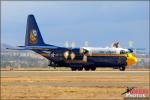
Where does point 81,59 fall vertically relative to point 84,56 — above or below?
below

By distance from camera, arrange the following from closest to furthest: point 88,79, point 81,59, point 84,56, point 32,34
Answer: point 88,79, point 84,56, point 81,59, point 32,34

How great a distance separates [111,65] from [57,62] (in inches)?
375

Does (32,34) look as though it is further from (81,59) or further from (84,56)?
(84,56)

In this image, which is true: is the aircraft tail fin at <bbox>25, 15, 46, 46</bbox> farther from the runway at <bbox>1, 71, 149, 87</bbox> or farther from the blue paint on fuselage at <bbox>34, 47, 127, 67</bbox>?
the runway at <bbox>1, 71, 149, 87</bbox>

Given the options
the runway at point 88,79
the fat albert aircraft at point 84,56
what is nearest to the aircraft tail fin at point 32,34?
the fat albert aircraft at point 84,56

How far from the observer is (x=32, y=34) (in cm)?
10731

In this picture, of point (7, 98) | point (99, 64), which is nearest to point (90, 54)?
point (99, 64)

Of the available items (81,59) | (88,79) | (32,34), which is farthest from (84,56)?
(88,79)

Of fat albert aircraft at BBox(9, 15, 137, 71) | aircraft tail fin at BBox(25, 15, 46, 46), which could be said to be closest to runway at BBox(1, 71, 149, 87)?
fat albert aircraft at BBox(9, 15, 137, 71)

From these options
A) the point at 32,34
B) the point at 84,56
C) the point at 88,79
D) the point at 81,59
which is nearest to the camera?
the point at 88,79

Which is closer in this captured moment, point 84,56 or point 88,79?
point 88,79

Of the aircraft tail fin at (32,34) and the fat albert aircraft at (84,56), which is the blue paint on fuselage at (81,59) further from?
the aircraft tail fin at (32,34)

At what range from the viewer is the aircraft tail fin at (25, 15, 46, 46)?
10638cm

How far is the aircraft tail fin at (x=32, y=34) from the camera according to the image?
10638 cm
